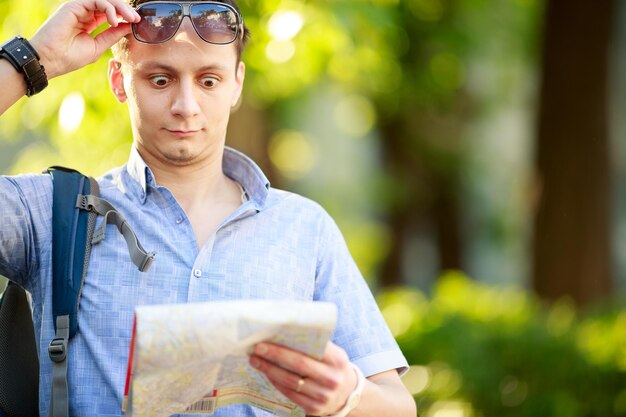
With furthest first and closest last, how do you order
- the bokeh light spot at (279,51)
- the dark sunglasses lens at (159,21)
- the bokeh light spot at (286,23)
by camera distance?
the bokeh light spot at (279,51)
the bokeh light spot at (286,23)
the dark sunglasses lens at (159,21)

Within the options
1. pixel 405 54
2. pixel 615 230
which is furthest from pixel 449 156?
pixel 615 230

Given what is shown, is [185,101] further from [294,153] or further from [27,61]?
[294,153]

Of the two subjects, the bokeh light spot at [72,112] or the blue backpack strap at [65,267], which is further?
the bokeh light spot at [72,112]

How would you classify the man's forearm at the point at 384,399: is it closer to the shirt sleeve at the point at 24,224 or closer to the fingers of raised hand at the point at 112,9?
the shirt sleeve at the point at 24,224

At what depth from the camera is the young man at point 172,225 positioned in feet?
8.78

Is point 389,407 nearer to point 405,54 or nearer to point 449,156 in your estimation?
point 405,54

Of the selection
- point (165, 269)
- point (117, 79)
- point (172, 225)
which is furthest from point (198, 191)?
point (117, 79)

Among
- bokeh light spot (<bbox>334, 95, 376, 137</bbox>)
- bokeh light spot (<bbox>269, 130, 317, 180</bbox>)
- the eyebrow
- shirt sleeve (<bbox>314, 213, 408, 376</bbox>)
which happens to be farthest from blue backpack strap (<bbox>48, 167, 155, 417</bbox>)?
bokeh light spot (<bbox>334, 95, 376, 137</bbox>)

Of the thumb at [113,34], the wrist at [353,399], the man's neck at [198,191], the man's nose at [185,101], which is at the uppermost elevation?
the thumb at [113,34]

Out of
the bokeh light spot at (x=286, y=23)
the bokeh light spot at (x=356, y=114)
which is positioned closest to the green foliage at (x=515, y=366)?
the bokeh light spot at (x=286, y=23)

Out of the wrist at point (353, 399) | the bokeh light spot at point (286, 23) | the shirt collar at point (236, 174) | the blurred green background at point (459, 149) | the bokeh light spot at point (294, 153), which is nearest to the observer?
the wrist at point (353, 399)

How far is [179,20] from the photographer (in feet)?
9.08

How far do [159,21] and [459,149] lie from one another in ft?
42.1

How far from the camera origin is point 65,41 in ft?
9.12
